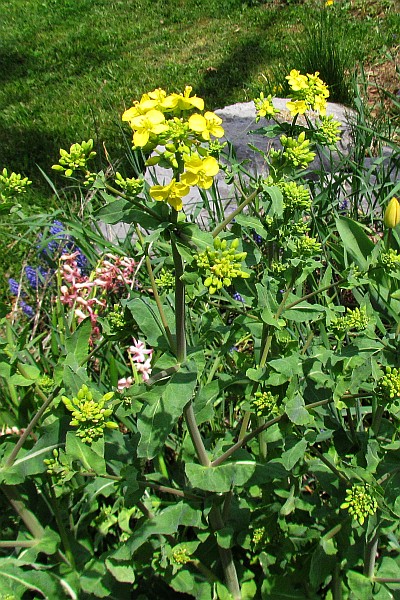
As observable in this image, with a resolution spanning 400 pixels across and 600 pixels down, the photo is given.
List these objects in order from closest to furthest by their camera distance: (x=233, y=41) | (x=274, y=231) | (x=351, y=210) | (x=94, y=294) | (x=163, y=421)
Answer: (x=163, y=421) < (x=274, y=231) < (x=94, y=294) < (x=351, y=210) < (x=233, y=41)

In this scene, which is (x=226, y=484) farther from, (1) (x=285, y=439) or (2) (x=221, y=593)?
(2) (x=221, y=593)

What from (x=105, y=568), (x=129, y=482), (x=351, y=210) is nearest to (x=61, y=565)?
(x=105, y=568)

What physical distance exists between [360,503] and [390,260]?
0.50m

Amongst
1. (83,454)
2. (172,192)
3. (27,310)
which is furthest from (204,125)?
(27,310)

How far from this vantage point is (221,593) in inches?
55.7

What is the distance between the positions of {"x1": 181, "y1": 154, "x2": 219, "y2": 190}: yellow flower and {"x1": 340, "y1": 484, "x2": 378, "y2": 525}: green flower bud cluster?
0.65 meters

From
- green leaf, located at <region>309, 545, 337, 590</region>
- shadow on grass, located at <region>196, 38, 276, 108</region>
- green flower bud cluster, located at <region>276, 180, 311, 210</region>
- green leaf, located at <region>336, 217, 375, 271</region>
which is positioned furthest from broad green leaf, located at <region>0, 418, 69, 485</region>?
shadow on grass, located at <region>196, 38, 276, 108</region>

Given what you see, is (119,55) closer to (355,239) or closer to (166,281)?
(355,239)

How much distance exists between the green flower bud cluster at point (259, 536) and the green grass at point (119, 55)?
10.2 ft

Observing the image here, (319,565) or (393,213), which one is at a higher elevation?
(393,213)

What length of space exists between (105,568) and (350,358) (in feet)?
2.54

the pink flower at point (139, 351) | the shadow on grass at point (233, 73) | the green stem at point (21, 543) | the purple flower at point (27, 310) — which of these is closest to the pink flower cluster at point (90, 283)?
the pink flower at point (139, 351)

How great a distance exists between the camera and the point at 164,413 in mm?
1114

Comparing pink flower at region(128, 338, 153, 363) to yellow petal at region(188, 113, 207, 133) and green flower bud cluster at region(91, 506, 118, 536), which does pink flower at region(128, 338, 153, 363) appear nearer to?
green flower bud cluster at region(91, 506, 118, 536)
